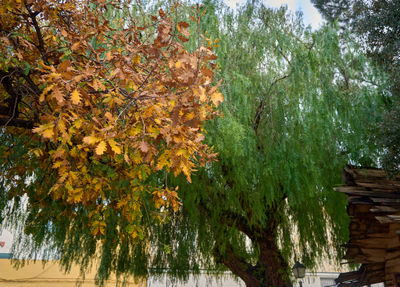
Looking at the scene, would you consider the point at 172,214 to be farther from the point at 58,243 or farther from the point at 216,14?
the point at 216,14

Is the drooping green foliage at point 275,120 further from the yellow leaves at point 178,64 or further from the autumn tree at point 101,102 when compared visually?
the yellow leaves at point 178,64

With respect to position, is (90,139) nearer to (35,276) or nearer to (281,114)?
(281,114)

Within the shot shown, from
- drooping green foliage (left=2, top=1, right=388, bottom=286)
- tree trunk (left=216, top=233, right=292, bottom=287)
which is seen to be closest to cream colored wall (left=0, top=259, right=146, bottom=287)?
tree trunk (left=216, top=233, right=292, bottom=287)

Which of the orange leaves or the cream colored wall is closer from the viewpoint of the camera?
the orange leaves

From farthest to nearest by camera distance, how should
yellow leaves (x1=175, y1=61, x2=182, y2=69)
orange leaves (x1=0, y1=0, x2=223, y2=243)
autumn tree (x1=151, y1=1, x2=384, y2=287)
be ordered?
autumn tree (x1=151, y1=1, x2=384, y2=287) < yellow leaves (x1=175, y1=61, x2=182, y2=69) < orange leaves (x1=0, y1=0, x2=223, y2=243)

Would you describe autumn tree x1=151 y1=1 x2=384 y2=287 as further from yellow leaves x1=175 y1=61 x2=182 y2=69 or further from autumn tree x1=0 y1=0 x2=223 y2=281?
yellow leaves x1=175 y1=61 x2=182 y2=69

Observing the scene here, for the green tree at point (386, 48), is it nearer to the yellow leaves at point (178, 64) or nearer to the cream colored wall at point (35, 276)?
the yellow leaves at point (178, 64)

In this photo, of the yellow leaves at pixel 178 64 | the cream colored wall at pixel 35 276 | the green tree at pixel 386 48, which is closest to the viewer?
the yellow leaves at pixel 178 64

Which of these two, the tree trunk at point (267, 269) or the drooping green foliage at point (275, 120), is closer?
the drooping green foliage at point (275, 120)

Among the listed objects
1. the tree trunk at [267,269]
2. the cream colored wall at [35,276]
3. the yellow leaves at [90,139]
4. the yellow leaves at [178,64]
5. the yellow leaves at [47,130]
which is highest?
the yellow leaves at [178,64]

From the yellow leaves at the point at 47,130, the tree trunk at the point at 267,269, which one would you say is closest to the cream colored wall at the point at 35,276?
the tree trunk at the point at 267,269

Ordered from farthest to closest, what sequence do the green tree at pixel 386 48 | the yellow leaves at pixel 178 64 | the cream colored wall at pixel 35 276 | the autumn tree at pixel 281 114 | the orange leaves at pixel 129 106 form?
the cream colored wall at pixel 35 276 < the autumn tree at pixel 281 114 < the green tree at pixel 386 48 < the yellow leaves at pixel 178 64 < the orange leaves at pixel 129 106

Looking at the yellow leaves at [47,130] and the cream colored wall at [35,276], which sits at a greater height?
the yellow leaves at [47,130]

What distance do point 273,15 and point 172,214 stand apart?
4.73m
